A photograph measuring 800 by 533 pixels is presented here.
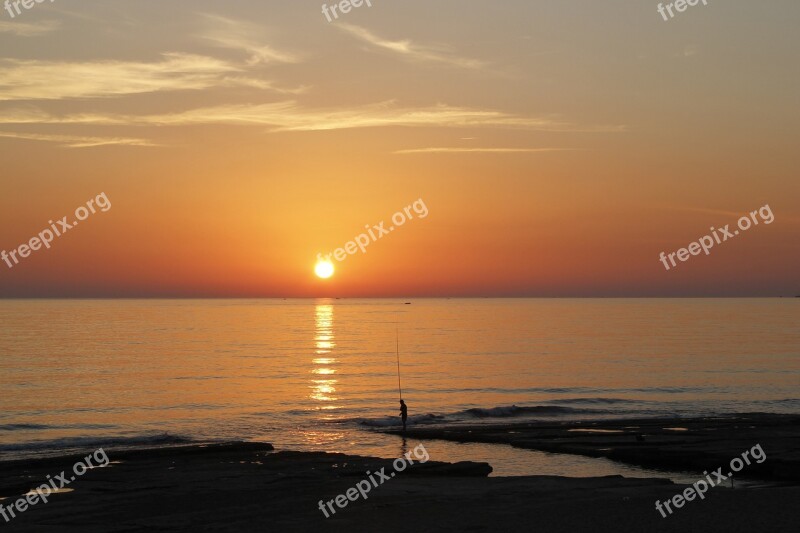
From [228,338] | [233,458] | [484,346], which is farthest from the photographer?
[228,338]

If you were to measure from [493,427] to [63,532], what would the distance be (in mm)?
28731

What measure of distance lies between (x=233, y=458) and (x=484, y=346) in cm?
8957

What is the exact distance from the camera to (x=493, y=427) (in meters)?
46.0

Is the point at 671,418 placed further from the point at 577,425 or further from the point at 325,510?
the point at 325,510

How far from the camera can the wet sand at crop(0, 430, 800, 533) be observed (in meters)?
22.0

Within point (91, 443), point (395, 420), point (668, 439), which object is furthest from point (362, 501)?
point (395, 420)

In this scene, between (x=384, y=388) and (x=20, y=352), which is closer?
(x=384, y=388)

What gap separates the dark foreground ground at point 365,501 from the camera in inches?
863

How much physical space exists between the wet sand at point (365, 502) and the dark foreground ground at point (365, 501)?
4 cm

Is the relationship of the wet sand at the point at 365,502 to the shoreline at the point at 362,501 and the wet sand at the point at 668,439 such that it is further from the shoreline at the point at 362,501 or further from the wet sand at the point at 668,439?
the wet sand at the point at 668,439

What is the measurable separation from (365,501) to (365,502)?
0.16 metres

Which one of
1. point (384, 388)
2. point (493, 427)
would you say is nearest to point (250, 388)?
point (384, 388)

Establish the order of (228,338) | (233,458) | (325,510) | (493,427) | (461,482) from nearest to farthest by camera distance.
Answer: (325,510) → (461,482) → (233,458) → (493,427) → (228,338)

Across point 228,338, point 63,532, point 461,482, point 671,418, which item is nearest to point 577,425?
point 671,418
